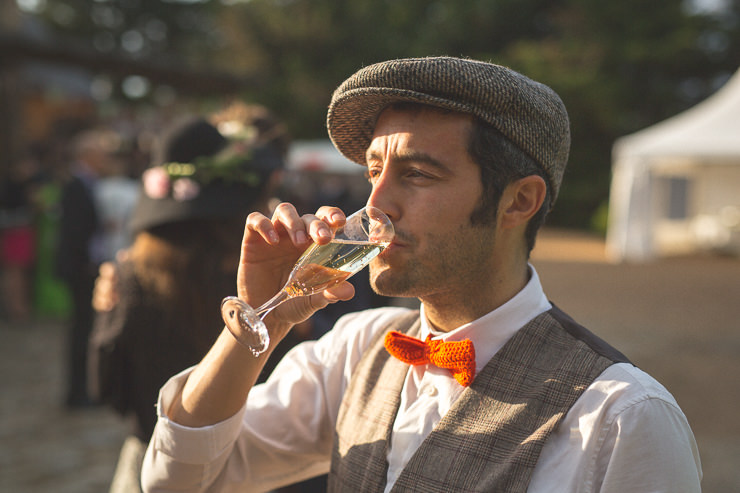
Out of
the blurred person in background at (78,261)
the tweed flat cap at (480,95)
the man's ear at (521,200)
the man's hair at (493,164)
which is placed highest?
the tweed flat cap at (480,95)

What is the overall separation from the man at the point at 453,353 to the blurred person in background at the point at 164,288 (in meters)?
1.06

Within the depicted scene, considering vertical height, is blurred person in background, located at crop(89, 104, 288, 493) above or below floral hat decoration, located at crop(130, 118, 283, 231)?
below

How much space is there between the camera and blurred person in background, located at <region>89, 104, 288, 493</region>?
116 inches

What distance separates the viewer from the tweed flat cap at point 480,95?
1.64 metres

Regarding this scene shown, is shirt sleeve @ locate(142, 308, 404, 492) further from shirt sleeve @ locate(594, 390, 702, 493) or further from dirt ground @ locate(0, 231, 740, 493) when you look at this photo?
dirt ground @ locate(0, 231, 740, 493)

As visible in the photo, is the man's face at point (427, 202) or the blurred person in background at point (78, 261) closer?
the man's face at point (427, 202)

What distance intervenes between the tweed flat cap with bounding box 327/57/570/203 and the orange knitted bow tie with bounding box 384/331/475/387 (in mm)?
505

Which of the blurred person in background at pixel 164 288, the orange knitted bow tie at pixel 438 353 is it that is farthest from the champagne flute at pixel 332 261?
the blurred person in background at pixel 164 288

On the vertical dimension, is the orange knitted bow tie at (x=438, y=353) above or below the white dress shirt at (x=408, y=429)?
above

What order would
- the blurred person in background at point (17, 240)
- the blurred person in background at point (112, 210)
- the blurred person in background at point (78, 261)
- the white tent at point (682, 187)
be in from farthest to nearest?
the white tent at point (682, 187)
the blurred person in background at point (17, 240)
the blurred person in background at point (112, 210)
the blurred person in background at point (78, 261)

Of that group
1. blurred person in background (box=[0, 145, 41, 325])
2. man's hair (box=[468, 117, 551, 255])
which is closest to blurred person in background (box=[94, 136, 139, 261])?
blurred person in background (box=[0, 145, 41, 325])

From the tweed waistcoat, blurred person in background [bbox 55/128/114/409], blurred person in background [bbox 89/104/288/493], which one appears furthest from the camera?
blurred person in background [bbox 55/128/114/409]

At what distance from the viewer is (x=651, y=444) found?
1458mm

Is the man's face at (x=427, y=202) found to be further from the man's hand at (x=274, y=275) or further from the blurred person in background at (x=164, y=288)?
the blurred person in background at (x=164, y=288)
